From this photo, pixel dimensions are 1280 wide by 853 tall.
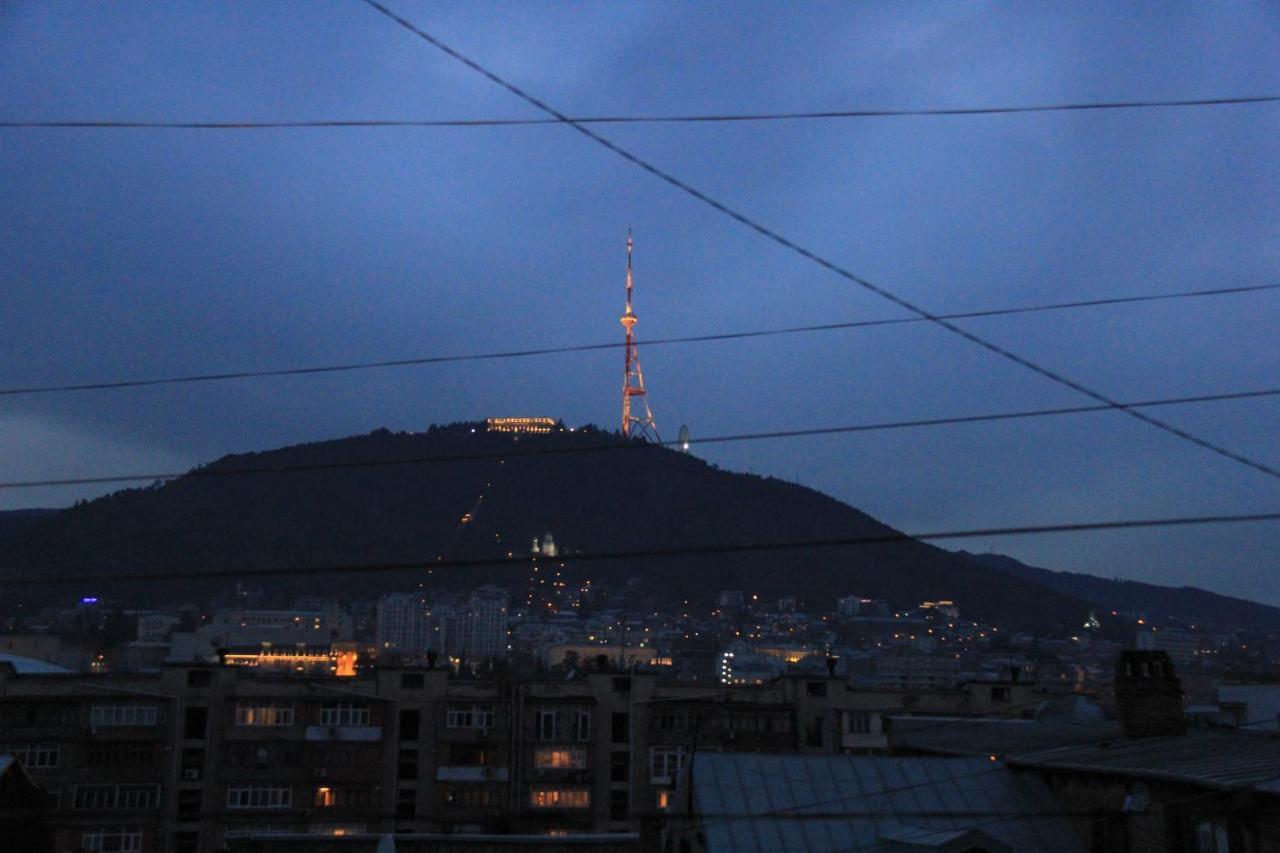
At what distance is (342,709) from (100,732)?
748 cm

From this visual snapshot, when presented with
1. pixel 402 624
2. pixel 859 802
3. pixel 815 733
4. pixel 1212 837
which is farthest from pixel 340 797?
pixel 402 624

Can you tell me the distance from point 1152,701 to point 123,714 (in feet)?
107

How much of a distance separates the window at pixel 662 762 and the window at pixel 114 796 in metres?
16.3

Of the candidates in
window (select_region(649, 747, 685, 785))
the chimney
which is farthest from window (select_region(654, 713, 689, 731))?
the chimney

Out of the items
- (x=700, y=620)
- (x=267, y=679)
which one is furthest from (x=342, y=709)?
(x=700, y=620)

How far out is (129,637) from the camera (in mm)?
159000

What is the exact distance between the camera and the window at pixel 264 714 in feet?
134

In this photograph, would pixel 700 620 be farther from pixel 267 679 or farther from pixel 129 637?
pixel 267 679

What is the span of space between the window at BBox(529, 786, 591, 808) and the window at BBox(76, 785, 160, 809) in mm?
12334

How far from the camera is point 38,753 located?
126ft

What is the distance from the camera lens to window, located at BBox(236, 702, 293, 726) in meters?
40.9

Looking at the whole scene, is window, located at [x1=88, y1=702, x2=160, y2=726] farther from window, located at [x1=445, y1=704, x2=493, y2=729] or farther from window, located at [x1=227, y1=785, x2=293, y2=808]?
window, located at [x1=445, y1=704, x2=493, y2=729]

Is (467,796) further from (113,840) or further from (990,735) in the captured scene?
(990,735)

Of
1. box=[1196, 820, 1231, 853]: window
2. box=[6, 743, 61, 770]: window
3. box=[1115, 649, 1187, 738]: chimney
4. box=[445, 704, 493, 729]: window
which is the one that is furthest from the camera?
box=[445, 704, 493, 729]: window
